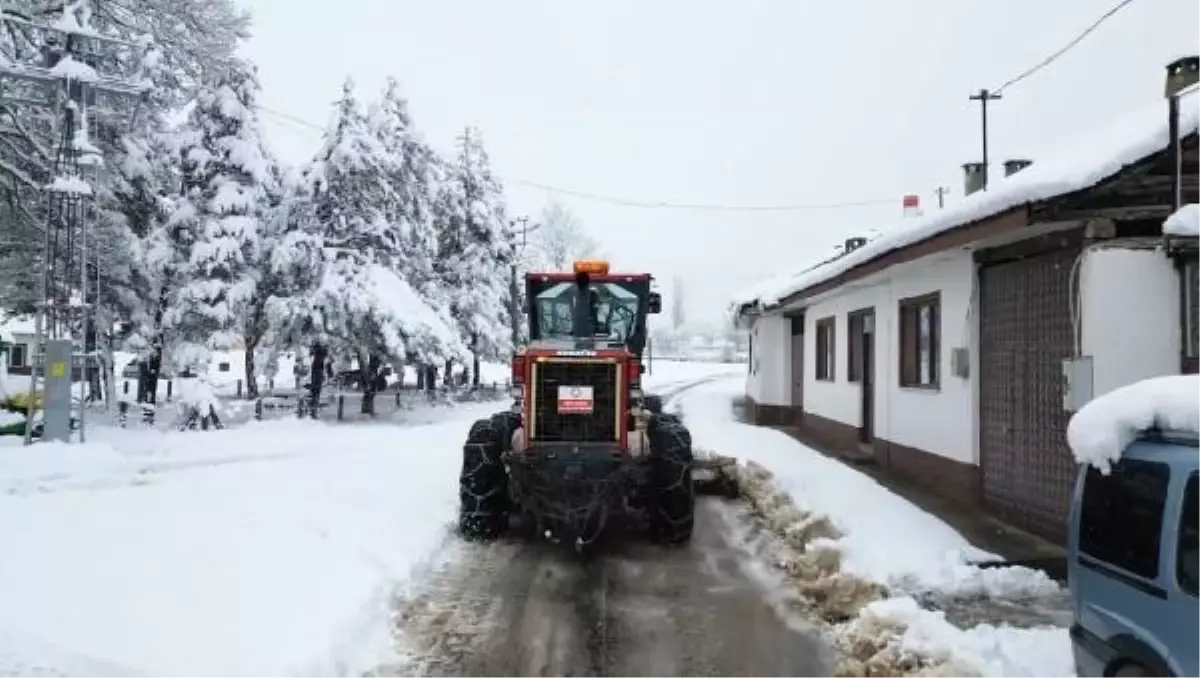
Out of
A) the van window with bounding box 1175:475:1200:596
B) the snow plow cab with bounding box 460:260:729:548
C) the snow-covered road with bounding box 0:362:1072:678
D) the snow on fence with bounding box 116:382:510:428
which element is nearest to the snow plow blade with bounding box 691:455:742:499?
the snow-covered road with bounding box 0:362:1072:678

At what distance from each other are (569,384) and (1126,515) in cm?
611

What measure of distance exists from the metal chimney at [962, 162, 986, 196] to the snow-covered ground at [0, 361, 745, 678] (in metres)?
11.1

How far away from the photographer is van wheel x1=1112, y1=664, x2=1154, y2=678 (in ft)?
11.9

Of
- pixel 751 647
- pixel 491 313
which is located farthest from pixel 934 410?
pixel 491 313

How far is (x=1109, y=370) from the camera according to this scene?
7.89m

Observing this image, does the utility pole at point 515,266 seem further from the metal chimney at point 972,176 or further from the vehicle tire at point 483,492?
the metal chimney at point 972,176

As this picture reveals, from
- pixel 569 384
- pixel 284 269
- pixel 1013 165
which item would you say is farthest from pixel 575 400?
pixel 284 269

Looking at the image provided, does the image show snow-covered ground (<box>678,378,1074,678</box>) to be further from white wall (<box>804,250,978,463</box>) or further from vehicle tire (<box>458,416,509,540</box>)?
vehicle tire (<box>458,416,509,540</box>)

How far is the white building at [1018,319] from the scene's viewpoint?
7730 mm

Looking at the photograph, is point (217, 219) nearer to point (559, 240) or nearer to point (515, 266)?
point (515, 266)

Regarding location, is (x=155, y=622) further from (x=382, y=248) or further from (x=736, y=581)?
(x=382, y=248)

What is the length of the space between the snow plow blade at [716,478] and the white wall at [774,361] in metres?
11.1

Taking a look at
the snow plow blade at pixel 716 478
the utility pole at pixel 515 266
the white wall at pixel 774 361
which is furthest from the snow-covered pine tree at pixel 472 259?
the snow plow blade at pixel 716 478

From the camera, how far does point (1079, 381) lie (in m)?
7.39
